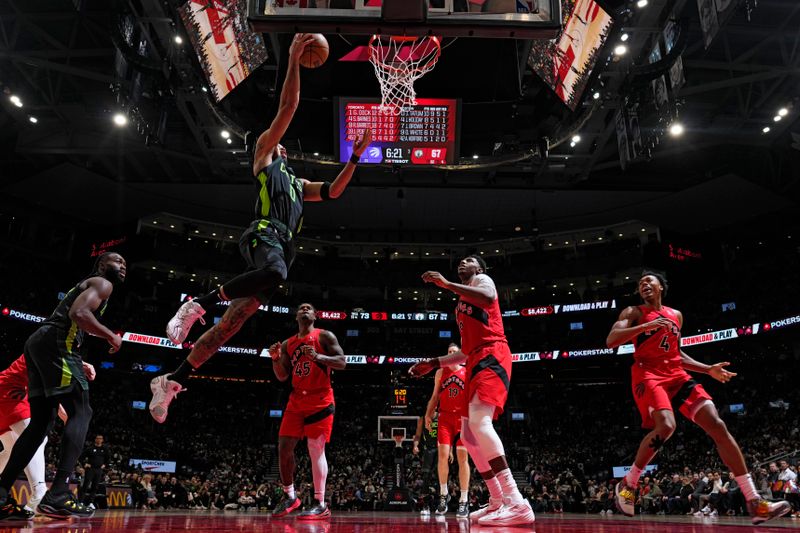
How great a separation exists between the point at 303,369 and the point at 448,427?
128 inches

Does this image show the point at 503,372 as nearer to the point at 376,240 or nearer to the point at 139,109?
the point at 139,109

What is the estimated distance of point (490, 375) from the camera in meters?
5.14

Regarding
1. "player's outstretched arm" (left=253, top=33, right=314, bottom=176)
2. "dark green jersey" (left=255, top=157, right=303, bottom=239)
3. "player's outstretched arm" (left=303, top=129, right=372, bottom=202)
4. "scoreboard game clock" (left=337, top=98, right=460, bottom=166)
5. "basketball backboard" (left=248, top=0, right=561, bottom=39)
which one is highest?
"scoreboard game clock" (left=337, top=98, right=460, bottom=166)

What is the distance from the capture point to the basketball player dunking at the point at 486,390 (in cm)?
478

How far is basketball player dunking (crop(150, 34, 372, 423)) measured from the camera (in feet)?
15.6

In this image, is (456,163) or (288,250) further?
(456,163)

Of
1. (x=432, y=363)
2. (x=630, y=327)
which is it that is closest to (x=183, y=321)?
(x=432, y=363)

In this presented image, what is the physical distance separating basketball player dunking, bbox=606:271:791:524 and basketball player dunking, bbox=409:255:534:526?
1405 millimetres

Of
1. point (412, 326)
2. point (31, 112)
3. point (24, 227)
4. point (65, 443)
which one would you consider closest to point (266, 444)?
point (412, 326)

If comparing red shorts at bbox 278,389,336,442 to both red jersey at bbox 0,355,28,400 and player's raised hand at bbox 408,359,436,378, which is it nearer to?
player's raised hand at bbox 408,359,436,378

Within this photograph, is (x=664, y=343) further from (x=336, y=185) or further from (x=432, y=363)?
(x=336, y=185)

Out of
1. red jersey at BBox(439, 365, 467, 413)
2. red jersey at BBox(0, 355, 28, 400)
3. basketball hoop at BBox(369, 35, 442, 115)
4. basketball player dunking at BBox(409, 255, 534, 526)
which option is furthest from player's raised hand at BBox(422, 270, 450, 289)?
basketball hoop at BBox(369, 35, 442, 115)

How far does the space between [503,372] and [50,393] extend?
3.59 m

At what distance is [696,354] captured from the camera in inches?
1346
